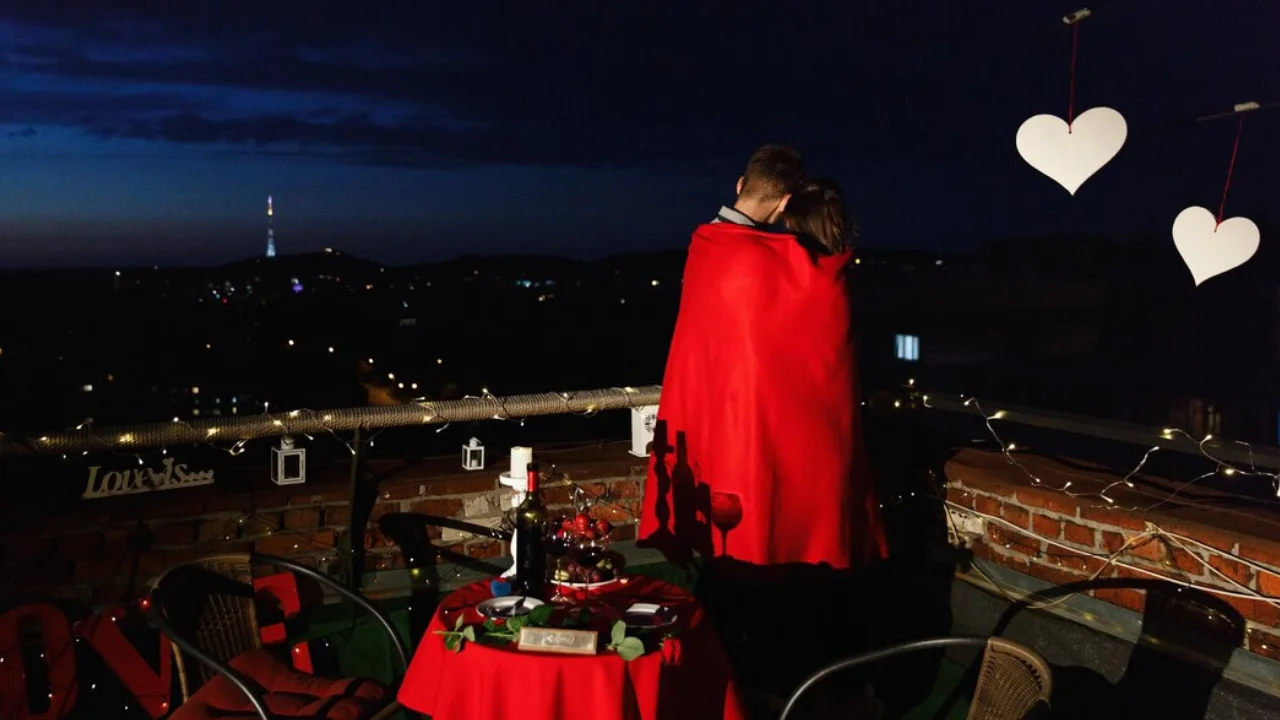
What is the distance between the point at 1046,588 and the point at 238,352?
790 inches

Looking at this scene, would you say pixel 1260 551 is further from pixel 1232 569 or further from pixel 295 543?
pixel 295 543

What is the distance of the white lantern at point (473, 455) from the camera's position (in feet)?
12.7

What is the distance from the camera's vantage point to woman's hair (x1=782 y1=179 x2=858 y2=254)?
3.15m

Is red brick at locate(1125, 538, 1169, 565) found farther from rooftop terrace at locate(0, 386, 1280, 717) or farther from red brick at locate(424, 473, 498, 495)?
red brick at locate(424, 473, 498, 495)

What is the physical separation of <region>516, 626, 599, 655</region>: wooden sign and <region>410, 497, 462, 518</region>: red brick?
1.61 m

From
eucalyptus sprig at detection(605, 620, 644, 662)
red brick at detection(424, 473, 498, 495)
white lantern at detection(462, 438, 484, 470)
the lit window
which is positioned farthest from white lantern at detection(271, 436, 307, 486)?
the lit window

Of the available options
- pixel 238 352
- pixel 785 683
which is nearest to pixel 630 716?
pixel 785 683

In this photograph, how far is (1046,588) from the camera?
3.56m

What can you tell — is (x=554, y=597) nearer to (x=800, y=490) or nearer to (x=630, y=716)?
(x=630, y=716)

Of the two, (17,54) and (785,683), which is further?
(17,54)

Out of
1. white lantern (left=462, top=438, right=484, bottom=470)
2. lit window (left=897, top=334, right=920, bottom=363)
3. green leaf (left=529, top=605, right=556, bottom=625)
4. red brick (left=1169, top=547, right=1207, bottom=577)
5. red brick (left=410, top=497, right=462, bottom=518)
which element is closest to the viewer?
green leaf (left=529, top=605, right=556, bottom=625)

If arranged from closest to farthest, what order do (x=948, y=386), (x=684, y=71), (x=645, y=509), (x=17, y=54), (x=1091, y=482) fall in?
(x=645, y=509) → (x=1091, y=482) → (x=17, y=54) → (x=684, y=71) → (x=948, y=386)

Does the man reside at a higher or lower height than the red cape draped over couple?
higher

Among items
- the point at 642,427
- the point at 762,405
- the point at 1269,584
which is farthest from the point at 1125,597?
the point at 642,427
